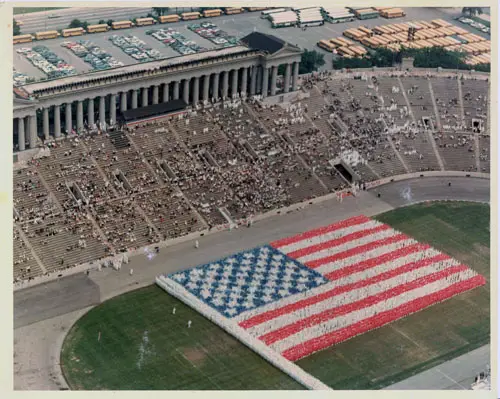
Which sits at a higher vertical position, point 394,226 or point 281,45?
point 281,45

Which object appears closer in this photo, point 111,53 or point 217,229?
point 217,229

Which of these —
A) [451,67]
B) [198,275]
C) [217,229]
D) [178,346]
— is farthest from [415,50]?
[178,346]

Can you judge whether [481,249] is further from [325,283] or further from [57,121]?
[57,121]

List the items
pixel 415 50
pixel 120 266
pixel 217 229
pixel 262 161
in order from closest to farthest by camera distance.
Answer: pixel 120 266 → pixel 217 229 → pixel 262 161 → pixel 415 50

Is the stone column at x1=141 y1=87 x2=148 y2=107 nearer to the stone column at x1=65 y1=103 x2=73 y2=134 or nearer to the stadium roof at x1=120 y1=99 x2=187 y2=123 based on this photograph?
the stadium roof at x1=120 y1=99 x2=187 y2=123

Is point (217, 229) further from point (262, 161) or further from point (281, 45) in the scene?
point (281, 45)

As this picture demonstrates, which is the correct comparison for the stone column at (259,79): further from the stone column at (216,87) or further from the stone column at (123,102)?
the stone column at (123,102)

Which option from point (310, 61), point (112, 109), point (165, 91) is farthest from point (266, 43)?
point (112, 109)

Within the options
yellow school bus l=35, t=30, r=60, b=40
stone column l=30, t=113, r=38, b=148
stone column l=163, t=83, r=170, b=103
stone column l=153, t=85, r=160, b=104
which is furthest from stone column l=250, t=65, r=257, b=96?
yellow school bus l=35, t=30, r=60, b=40

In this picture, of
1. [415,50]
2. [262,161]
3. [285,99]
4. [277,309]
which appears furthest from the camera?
[415,50]
